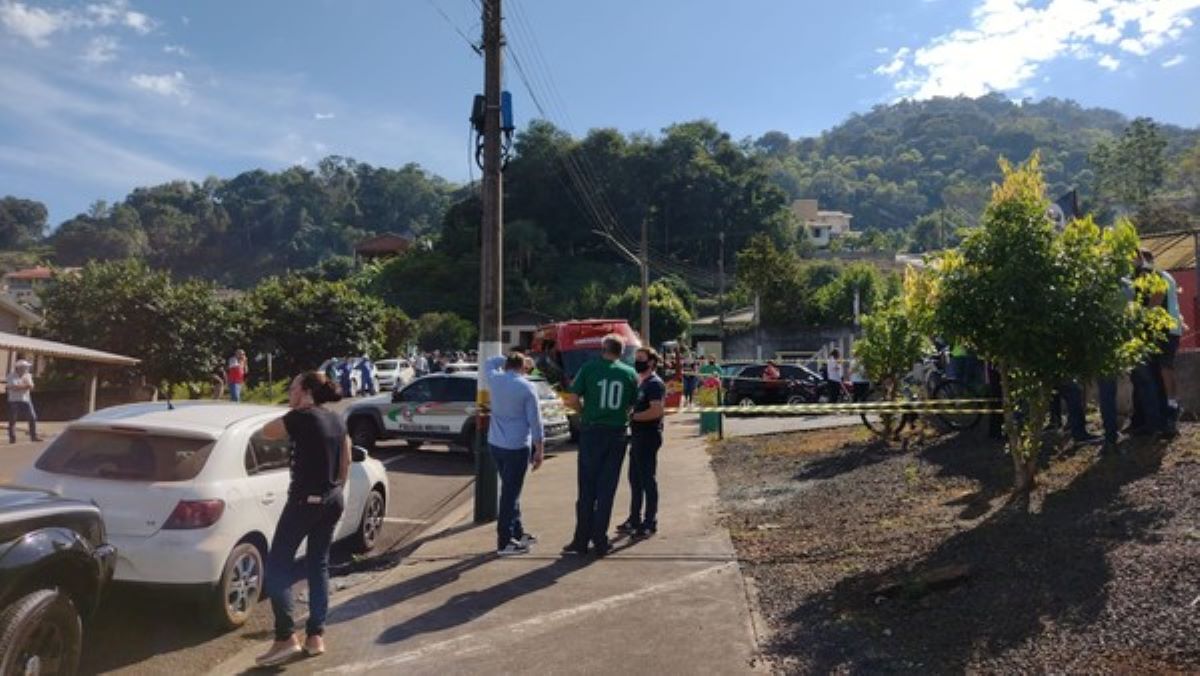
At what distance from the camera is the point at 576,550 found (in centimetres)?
791

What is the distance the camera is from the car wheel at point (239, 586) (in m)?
6.08

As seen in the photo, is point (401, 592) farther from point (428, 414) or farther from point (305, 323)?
point (305, 323)

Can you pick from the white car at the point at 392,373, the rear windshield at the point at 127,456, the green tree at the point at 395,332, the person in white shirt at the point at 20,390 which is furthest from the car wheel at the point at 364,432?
the green tree at the point at 395,332

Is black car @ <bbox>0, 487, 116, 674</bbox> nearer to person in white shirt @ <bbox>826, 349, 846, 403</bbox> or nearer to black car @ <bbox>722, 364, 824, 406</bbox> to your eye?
person in white shirt @ <bbox>826, 349, 846, 403</bbox>

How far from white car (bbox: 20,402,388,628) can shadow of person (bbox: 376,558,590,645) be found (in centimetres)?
122

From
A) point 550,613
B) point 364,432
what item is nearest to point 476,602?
point 550,613

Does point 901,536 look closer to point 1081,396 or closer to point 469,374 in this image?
point 1081,396

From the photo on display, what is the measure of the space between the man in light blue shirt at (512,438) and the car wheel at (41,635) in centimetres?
384

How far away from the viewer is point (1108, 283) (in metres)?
6.86

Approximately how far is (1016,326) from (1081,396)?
99.7 inches

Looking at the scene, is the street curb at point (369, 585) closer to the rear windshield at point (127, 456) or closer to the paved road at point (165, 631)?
the paved road at point (165, 631)

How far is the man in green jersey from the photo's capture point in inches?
313

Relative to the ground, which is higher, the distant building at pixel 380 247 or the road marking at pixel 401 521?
the distant building at pixel 380 247

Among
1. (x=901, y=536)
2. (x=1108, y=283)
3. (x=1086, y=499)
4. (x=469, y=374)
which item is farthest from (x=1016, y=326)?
(x=469, y=374)
